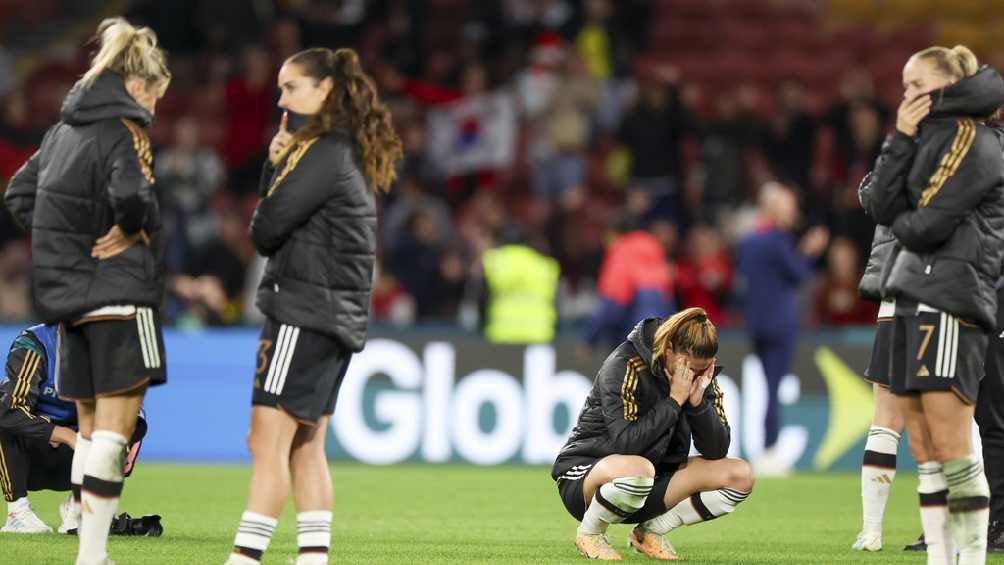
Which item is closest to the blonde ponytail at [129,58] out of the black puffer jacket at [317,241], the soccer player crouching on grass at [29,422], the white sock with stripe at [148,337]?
the black puffer jacket at [317,241]

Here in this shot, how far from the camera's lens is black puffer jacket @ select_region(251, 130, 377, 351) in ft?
19.4

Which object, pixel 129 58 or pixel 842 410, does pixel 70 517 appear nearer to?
pixel 129 58

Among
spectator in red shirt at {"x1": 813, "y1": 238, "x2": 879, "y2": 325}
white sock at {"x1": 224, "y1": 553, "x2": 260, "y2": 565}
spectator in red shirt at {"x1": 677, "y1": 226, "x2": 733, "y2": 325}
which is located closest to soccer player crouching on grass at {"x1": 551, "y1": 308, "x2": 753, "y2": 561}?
white sock at {"x1": 224, "y1": 553, "x2": 260, "y2": 565}

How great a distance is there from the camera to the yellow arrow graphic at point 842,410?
44.5ft

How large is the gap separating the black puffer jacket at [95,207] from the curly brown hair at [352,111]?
0.65 metres

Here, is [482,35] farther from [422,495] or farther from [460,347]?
[422,495]

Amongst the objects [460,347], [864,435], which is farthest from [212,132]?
[864,435]

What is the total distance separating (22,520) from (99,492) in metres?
2.00

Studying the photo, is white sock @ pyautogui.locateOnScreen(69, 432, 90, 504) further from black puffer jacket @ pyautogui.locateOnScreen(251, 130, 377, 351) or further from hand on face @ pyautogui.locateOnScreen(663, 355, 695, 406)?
hand on face @ pyautogui.locateOnScreen(663, 355, 695, 406)

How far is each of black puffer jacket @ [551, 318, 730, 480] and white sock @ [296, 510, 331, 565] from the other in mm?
1732

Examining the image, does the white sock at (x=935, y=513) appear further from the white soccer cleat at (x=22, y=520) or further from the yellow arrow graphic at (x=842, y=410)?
the yellow arrow graphic at (x=842, y=410)

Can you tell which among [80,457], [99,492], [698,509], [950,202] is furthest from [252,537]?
[950,202]

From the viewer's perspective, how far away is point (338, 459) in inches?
533

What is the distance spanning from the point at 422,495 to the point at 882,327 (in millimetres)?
4660
